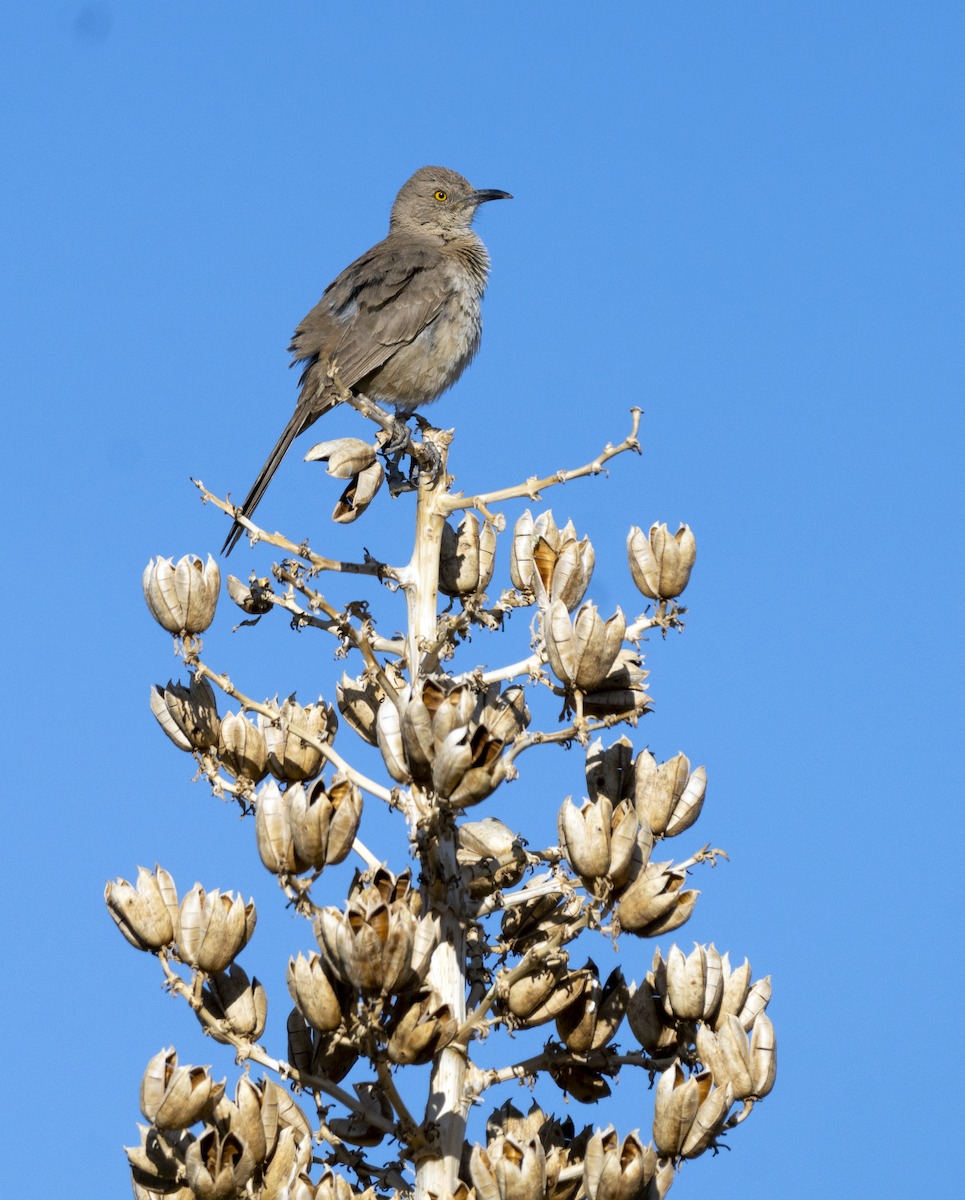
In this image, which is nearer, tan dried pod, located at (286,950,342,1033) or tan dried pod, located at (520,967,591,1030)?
tan dried pod, located at (286,950,342,1033)

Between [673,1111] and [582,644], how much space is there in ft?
6.06

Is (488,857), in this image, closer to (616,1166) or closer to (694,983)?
(694,983)

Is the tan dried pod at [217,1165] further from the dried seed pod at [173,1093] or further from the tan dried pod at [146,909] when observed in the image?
the tan dried pod at [146,909]

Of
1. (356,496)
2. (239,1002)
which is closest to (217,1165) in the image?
(239,1002)

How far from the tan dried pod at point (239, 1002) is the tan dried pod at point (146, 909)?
281mm

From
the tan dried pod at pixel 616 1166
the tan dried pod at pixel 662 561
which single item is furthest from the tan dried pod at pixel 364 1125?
the tan dried pod at pixel 662 561

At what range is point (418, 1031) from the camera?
16.0 ft

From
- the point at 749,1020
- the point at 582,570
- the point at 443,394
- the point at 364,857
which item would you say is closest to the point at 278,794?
the point at 364,857

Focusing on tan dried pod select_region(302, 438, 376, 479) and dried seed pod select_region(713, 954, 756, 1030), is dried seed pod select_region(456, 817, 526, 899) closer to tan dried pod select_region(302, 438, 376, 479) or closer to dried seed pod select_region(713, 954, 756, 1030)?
dried seed pod select_region(713, 954, 756, 1030)

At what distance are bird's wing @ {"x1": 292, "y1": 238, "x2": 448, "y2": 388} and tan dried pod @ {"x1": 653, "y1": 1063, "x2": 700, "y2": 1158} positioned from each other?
224 inches

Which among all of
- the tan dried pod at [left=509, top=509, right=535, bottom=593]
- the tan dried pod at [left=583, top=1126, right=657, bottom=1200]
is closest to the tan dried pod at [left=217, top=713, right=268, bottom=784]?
the tan dried pod at [left=509, top=509, right=535, bottom=593]

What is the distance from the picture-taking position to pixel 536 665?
5.59 meters

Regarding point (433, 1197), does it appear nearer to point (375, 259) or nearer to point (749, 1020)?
point (749, 1020)

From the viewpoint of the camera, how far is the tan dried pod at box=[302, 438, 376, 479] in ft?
19.6
